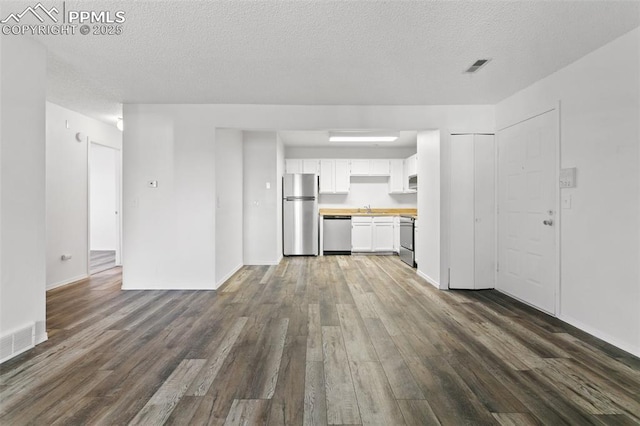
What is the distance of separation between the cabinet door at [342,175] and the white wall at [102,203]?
18.2 ft

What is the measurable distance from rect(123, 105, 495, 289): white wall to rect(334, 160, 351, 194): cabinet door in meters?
3.40

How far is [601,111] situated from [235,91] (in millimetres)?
3514

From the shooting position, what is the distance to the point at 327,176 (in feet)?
25.3

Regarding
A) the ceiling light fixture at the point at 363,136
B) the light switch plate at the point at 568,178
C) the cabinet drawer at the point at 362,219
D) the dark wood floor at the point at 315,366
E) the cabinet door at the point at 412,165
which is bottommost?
the dark wood floor at the point at 315,366

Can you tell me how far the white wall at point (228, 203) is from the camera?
457cm

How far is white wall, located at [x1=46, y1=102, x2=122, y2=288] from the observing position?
438cm

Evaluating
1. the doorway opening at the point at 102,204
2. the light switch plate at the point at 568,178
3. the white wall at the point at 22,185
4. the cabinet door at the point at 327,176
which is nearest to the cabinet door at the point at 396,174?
the cabinet door at the point at 327,176

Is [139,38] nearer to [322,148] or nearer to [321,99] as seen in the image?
[321,99]

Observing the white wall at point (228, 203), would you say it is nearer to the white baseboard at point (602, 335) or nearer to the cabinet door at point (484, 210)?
the cabinet door at point (484, 210)

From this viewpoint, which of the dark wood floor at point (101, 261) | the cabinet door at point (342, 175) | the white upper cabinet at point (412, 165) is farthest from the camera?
the cabinet door at point (342, 175)

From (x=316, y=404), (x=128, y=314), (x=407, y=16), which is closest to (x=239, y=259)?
(x=128, y=314)

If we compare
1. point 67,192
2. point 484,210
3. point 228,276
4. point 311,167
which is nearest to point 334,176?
point 311,167

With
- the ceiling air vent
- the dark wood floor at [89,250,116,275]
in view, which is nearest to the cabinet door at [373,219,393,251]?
the ceiling air vent

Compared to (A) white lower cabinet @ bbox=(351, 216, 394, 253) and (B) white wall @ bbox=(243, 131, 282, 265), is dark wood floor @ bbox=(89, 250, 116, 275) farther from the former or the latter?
(A) white lower cabinet @ bbox=(351, 216, 394, 253)
